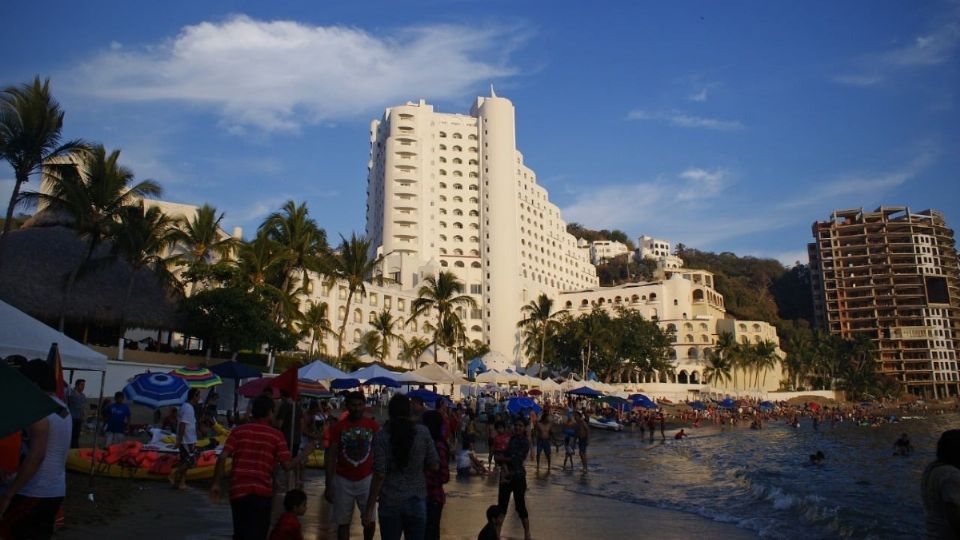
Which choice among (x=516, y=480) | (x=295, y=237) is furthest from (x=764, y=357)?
(x=516, y=480)

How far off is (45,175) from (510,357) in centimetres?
7028

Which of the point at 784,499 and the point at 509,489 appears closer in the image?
the point at 509,489

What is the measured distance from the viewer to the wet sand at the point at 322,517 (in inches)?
355

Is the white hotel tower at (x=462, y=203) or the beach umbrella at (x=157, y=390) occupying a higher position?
the white hotel tower at (x=462, y=203)

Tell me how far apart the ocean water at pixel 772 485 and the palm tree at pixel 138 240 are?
1949cm

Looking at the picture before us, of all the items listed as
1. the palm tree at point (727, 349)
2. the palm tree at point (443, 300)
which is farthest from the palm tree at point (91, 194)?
the palm tree at point (727, 349)

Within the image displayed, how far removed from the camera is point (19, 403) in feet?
11.5

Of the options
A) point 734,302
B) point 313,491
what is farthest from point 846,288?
point 313,491

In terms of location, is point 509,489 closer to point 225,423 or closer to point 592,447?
point 225,423

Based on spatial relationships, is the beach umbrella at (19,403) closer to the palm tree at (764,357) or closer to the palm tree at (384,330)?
the palm tree at (384,330)

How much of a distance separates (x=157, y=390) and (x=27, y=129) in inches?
514

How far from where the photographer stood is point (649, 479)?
1866 cm

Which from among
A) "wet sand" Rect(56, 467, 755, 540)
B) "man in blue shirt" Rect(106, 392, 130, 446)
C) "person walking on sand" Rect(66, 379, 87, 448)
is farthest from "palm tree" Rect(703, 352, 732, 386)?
"person walking on sand" Rect(66, 379, 87, 448)

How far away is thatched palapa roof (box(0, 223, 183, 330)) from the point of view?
26833 millimetres
